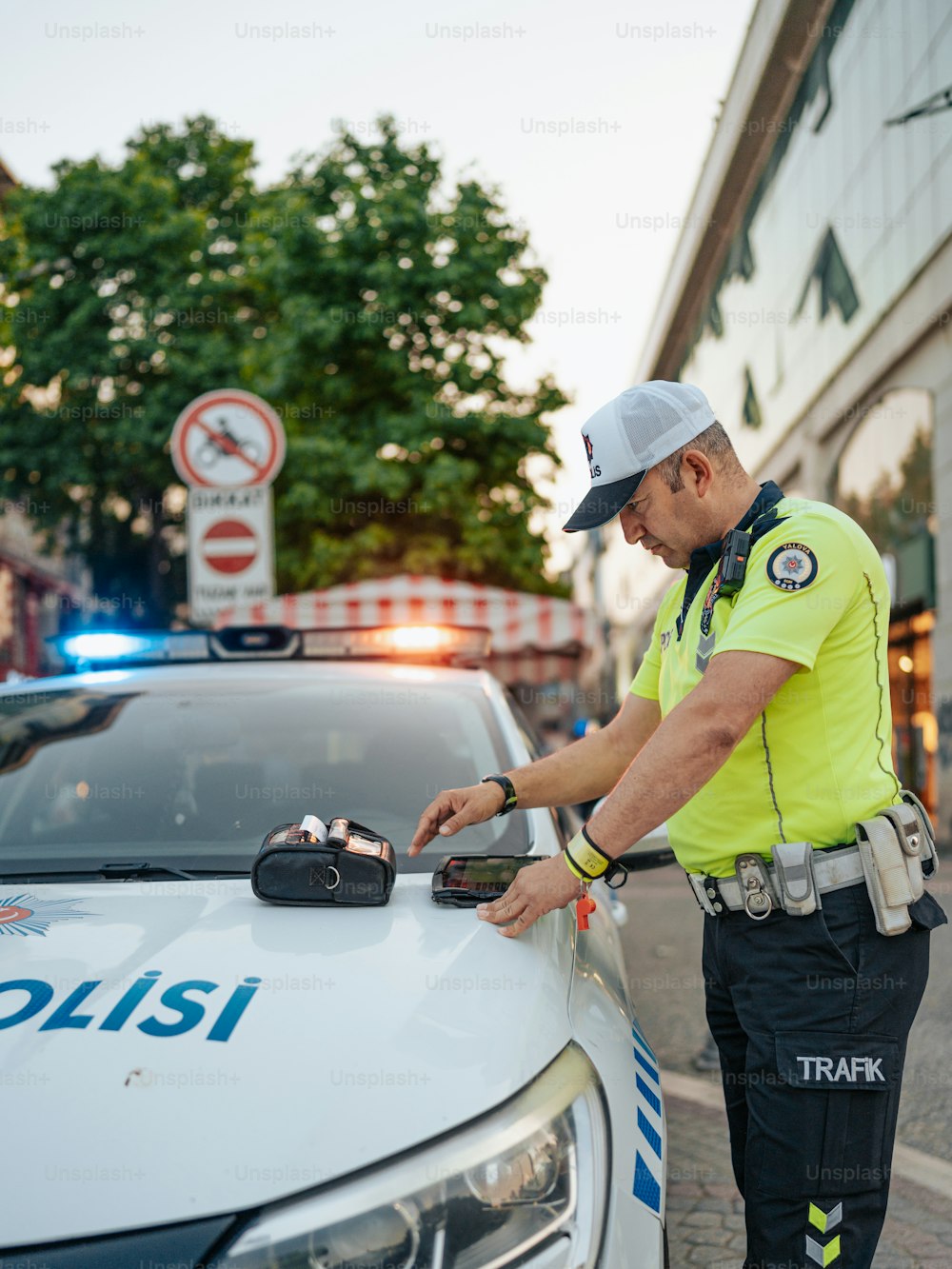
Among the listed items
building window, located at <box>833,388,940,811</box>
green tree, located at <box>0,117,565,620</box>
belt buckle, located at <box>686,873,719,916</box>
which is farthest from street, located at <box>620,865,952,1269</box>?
green tree, located at <box>0,117,565,620</box>

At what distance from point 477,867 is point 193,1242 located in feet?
2.98

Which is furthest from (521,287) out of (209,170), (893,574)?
(209,170)

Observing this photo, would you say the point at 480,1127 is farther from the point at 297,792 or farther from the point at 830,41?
the point at 830,41

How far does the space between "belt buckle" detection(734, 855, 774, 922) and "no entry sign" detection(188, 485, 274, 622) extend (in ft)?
16.6

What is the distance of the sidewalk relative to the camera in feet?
10.1

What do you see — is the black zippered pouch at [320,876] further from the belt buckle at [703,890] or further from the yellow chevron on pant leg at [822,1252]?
the yellow chevron on pant leg at [822,1252]

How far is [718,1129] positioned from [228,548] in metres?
4.16

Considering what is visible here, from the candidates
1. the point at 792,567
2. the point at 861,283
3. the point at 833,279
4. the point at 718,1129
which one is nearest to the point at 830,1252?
the point at 792,567

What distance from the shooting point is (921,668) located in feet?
50.2

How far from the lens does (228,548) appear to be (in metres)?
6.95

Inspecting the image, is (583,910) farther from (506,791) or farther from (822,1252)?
(822,1252)

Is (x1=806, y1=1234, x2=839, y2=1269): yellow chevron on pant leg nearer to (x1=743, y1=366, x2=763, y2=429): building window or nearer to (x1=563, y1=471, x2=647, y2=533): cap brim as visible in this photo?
(x1=563, y1=471, x2=647, y2=533): cap brim

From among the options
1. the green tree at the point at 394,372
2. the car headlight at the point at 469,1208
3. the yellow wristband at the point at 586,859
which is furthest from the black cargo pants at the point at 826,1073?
the green tree at the point at 394,372

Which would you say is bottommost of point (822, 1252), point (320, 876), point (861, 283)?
point (822, 1252)
